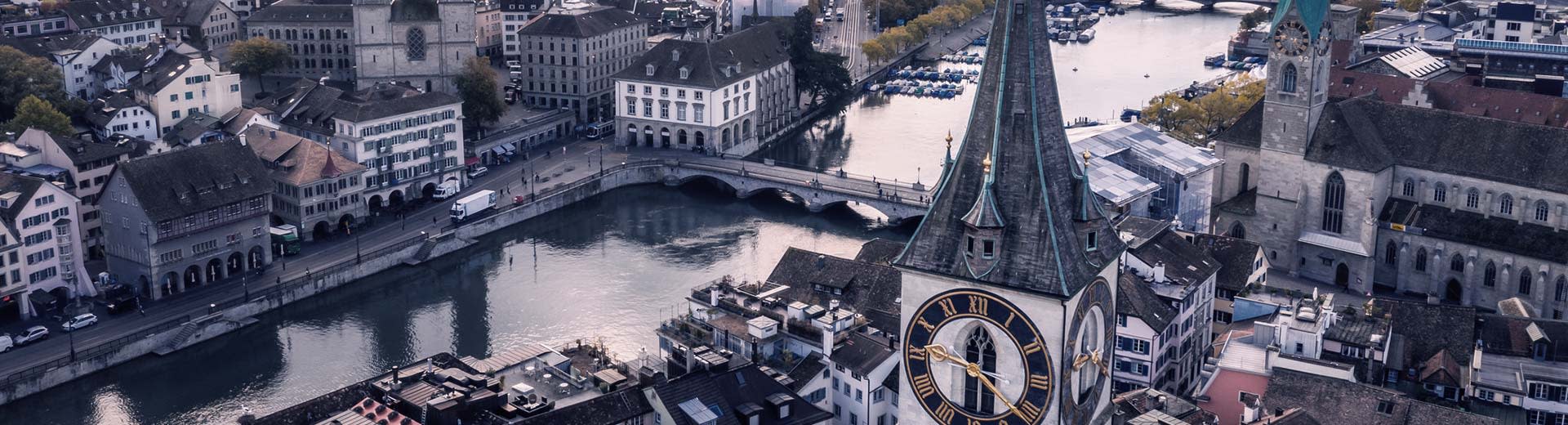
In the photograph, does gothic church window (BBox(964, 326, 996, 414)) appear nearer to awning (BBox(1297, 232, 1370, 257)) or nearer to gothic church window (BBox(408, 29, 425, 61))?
awning (BBox(1297, 232, 1370, 257))

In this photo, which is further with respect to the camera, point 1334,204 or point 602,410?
point 1334,204

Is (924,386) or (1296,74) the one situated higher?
(1296,74)

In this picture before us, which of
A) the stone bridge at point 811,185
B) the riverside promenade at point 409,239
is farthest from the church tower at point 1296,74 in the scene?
the riverside promenade at point 409,239

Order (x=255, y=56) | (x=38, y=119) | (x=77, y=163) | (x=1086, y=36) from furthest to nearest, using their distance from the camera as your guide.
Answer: (x=1086, y=36)
(x=255, y=56)
(x=38, y=119)
(x=77, y=163)

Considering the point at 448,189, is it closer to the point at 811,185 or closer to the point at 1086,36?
the point at 811,185

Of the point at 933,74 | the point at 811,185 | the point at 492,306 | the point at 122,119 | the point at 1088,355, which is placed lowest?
the point at 492,306

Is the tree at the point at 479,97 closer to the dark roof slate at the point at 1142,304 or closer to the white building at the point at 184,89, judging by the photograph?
the white building at the point at 184,89

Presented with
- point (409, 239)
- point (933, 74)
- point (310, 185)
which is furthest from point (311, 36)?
point (933, 74)
